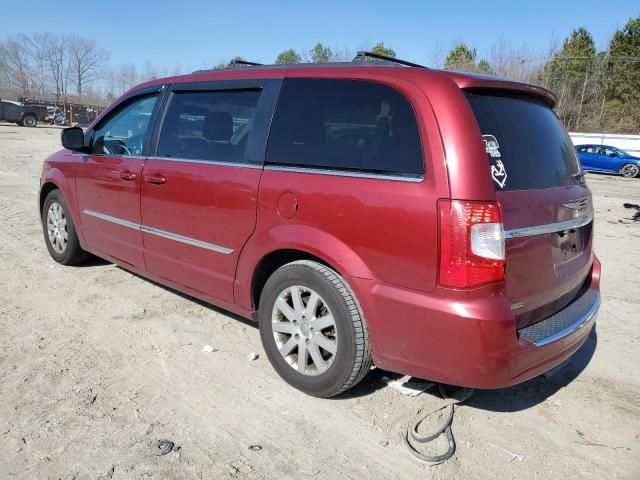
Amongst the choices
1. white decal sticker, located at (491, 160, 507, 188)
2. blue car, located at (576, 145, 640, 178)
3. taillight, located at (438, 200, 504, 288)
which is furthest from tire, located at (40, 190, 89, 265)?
blue car, located at (576, 145, 640, 178)

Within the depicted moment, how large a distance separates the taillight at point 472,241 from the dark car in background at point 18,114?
4142cm

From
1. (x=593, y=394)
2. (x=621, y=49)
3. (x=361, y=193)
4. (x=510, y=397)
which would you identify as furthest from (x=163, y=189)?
(x=621, y=49)

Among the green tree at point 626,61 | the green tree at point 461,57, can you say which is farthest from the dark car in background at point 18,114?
the green tree at point 626,61

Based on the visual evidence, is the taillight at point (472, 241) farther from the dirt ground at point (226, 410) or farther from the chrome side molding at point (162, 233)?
the chrome side molding at point (162, 233)

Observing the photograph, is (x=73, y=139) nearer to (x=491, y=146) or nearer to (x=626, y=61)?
(x=491, y=146)

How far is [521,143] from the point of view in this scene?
2.82 meters

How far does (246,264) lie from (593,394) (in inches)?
91.9

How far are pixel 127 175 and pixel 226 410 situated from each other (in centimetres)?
221

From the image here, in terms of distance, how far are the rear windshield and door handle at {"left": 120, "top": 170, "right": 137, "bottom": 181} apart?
8.87ft

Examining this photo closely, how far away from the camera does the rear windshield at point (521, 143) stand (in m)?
2.64

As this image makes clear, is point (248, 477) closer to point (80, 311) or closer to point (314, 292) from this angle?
point (314, 292)

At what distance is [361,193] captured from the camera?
273 cm

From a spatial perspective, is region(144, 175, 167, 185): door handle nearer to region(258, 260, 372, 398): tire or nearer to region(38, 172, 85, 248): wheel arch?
region(258, 260, 372, 398): tire

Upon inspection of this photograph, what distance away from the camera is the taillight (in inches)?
95.7
